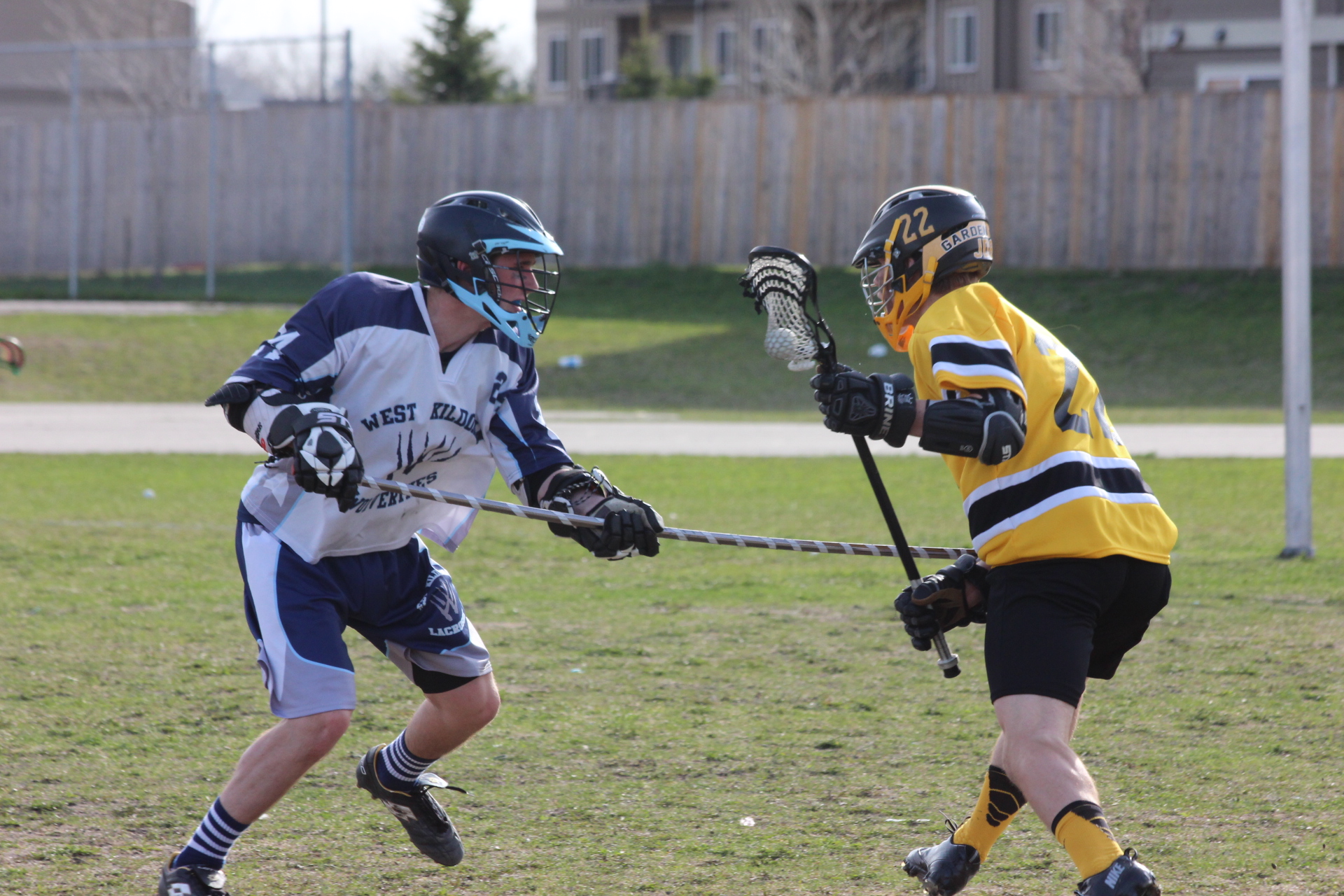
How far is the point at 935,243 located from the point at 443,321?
1.36 m

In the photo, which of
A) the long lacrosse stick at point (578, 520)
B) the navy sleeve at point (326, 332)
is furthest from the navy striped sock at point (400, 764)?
the navy sleeve at point (326, 332)

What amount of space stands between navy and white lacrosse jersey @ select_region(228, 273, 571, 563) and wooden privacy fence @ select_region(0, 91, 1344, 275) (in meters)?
20.5

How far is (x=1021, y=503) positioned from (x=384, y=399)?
5.58 ft

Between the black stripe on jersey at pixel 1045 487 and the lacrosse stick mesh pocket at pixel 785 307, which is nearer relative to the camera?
the black stripe on jersey at pixel 1045 487

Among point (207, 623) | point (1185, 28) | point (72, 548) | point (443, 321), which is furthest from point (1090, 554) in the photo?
point (1185, 28)

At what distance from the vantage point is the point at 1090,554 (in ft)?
11.0

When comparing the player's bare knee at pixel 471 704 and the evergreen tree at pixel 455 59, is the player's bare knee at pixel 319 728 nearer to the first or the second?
the player's bare knee at pixel 471 704

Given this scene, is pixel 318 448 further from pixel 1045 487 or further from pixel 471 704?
pixel 1045 487

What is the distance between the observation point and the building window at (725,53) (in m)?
40.2

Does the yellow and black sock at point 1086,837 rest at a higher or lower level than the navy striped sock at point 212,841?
higher

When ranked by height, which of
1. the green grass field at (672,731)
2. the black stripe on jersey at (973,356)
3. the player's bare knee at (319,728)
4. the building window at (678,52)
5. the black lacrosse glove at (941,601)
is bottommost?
the green grass field at (672,731)

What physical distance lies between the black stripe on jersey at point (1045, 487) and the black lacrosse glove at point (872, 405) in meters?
0.28

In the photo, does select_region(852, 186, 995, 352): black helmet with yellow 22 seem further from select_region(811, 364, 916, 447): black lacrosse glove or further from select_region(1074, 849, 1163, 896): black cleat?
select_region(1074, 849, 1163, 896): black cleat

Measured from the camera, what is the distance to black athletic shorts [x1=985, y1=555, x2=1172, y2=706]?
3.30 m
